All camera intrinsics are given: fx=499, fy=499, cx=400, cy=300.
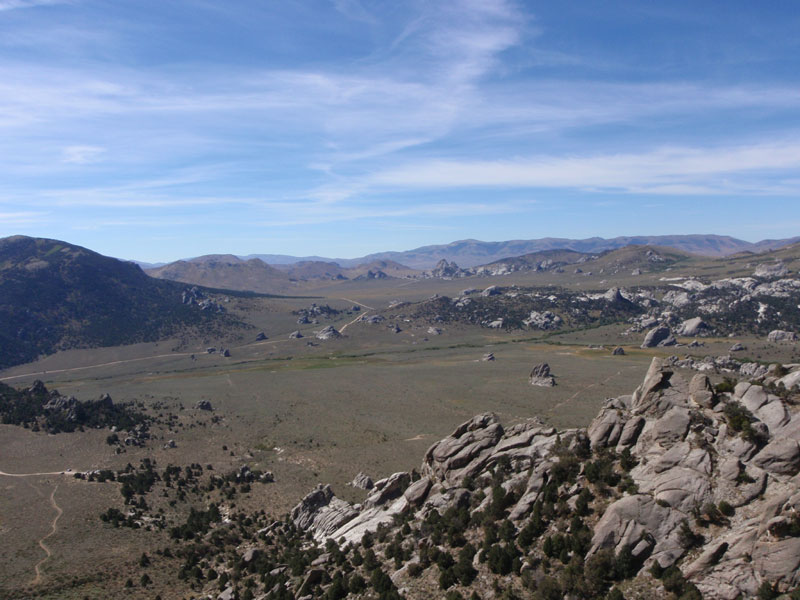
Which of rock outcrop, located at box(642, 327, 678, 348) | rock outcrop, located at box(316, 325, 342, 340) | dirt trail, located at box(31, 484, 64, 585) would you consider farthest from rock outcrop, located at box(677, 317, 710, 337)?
dirt trail, located at box(31, 484, 64, 585)

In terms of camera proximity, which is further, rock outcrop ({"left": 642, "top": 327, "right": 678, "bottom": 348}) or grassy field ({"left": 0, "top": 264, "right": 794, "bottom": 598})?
rock outcrop ({"left": 642, "top": 327, "right": 678, "bottom": 348})

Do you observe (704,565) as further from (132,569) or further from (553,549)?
(132,569)

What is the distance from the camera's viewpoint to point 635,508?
2320 cm

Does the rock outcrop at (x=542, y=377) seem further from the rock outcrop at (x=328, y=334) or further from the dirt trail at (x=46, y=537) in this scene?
the rock outcrop at (x=328, y=334)

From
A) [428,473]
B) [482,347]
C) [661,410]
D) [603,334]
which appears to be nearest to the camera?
[661,410]

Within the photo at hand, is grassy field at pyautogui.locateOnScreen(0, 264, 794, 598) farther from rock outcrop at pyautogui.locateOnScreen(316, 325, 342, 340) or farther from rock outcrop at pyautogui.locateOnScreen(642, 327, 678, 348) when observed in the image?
rock outcrop at pyautogui.locateOnScreen(316, 325, 342, 340)

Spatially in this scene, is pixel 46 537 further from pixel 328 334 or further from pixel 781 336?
pixel 781 336

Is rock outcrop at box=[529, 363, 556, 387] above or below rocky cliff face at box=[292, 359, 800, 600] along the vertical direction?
below

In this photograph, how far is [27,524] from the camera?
143ft

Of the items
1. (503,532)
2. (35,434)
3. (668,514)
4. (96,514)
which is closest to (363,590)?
(503,532)

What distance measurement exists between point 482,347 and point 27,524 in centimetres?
12551

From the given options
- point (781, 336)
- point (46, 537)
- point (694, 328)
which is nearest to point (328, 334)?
point (694, 328)

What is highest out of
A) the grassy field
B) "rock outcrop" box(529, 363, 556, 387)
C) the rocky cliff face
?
the rocky cliff face

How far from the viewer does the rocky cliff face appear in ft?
65.2
